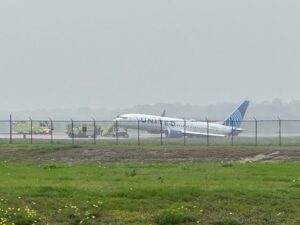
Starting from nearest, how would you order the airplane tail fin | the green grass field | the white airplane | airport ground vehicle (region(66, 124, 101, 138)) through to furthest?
the green grass field < the white airplane < airport ground vehicle (region(66, 124, 101, 138)) < the airplane tail fin

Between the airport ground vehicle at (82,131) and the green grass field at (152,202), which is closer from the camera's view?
the green grass field at (152,202)

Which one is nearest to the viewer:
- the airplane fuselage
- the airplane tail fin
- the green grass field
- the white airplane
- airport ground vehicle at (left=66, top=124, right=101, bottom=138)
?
the green grass field

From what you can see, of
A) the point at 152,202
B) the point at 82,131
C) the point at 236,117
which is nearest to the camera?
the point at 152,202

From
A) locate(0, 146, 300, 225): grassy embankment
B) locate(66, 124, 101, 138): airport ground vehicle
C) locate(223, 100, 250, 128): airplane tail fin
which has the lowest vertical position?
locate(0, 146, 300, 225): grassy embankment

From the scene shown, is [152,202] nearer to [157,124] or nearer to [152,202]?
[152,202]

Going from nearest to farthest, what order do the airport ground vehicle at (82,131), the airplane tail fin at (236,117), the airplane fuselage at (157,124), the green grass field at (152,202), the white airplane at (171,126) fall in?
the green grass field at (152,202), the white airplane at (171,126), the airport ground vehicle at (82,131), the airplane fuselage at (157,124), the airplane tail fin at (236,117)

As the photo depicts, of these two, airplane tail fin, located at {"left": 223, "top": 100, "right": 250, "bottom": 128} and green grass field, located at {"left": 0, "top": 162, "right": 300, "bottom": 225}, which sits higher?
airplane tail fin, located at {"left": 223, "top": 100, "right": 250, "bottom": 128}

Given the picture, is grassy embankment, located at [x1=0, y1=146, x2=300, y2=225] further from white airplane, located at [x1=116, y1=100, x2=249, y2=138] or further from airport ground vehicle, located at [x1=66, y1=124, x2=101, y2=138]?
airport ground vehicle, located at [x1=66, y1=124, x2=101, y2=138]

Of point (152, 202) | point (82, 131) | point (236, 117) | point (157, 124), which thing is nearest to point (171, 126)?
point (157, 124)

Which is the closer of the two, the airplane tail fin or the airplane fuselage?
the airplane fuselage

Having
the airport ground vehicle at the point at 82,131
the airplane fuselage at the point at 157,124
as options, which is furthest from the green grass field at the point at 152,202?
the airplane fuselage at the point at 157,124

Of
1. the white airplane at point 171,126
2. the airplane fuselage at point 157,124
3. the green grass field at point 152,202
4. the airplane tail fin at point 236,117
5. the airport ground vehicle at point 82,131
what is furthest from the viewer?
the airplane tail fin at point 236,117

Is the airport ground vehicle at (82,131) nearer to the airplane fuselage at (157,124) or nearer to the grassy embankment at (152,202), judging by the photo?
the airplane fuselage at (157,124)

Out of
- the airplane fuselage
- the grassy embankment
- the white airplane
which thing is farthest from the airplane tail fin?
the grassy embankment
